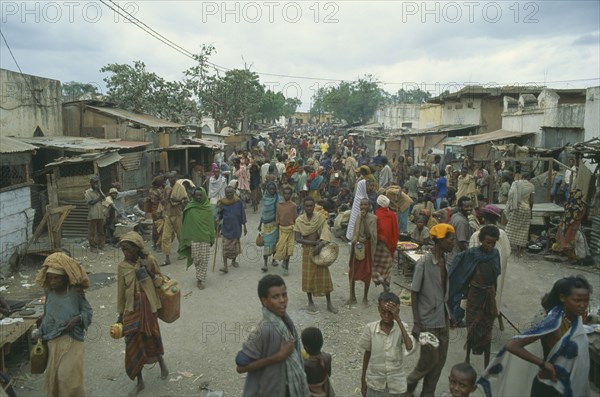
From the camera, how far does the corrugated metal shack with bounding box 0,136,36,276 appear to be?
9.01m

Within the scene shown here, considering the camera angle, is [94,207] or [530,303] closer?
[530,303]

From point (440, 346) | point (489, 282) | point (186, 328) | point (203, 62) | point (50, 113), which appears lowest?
point (186, 328)

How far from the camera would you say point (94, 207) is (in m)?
10.3

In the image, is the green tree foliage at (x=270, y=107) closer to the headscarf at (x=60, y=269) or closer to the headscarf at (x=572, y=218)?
the headscarf at (x=572, y=218)

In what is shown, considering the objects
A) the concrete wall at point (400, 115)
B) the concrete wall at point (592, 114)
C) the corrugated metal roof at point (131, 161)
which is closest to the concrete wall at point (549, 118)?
the concrete wall at point (592, 114)

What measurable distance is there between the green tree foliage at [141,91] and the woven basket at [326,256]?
17.1m

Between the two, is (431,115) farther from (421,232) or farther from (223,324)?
(223,324)

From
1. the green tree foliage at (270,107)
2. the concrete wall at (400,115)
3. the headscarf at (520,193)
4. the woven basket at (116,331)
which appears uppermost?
the green tree foliage at (270,107)

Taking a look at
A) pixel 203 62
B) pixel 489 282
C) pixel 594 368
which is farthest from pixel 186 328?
pixel 203 62

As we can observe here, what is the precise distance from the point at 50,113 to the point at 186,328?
443 inches

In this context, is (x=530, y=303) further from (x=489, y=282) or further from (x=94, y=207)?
(x=94, y=207)

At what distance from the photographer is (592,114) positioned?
14.1 metres

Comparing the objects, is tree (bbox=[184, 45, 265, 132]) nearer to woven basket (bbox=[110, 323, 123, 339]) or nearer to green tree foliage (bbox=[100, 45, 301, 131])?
green tree foliage (bbox=[100, 45, 301, 131])

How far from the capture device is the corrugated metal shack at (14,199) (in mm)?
9008
